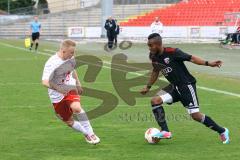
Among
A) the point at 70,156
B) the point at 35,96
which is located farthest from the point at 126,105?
the point at 70,156

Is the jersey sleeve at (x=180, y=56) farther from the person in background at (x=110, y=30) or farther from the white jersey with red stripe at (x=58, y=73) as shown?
the person in background at (x=110, y=30)

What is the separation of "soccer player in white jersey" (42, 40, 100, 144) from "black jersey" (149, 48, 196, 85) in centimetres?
124

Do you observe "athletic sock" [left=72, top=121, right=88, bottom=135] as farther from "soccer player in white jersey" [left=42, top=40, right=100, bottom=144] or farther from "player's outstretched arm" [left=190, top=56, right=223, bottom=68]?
"player's outstretched arm" [left=190, top=56, right=223, bottom=68]

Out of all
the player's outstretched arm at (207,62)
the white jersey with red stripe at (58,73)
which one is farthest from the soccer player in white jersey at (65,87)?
the player's outstretched arm at (207,62)

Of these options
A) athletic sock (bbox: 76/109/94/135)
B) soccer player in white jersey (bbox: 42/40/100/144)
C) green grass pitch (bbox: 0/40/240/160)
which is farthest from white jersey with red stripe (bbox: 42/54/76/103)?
green grass pitch (bbox: 0/40/240/160)

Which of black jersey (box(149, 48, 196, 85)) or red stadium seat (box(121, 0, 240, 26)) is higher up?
black jersey (box(149, 48, 196, 85))

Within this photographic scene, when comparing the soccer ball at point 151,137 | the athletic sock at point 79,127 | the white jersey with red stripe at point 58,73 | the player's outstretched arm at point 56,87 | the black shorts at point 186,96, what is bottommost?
the soccer ball at point 151,137

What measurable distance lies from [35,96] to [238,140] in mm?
7686

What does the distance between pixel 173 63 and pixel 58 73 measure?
1.70m

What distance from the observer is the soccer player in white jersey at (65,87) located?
9.52 meters

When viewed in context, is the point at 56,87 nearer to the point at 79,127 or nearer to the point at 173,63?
the point at 79,127

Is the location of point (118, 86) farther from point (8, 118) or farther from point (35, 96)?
point (8, 118)

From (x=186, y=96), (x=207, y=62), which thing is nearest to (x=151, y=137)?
(x=186, y=96)

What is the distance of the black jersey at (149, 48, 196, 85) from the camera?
9.73 m
